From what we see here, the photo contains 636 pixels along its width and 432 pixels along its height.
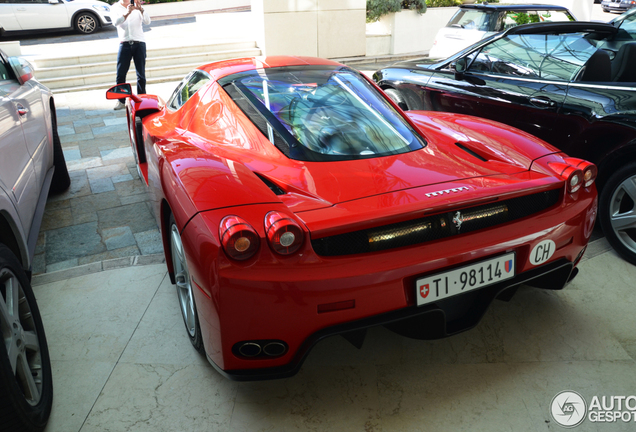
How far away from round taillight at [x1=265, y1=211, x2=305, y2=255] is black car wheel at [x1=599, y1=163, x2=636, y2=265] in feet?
8.09

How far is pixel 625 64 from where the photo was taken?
3.82 metres

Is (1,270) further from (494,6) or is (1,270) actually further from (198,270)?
(494,6)

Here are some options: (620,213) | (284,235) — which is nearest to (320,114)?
(284,235)

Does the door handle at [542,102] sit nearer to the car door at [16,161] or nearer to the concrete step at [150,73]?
the car door at [16,161]

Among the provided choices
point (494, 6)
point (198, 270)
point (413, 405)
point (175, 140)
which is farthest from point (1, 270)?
point (494, 6)

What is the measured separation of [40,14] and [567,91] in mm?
14617

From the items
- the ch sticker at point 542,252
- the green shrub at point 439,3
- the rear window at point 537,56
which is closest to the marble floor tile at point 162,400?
the ch sticker at point 542,252

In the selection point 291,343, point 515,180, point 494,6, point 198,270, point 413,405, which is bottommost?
point 413,405

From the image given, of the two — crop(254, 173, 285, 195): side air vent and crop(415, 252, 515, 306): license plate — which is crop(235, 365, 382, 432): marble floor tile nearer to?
crop(415, 252, 515, 306): license plate

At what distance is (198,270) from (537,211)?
1.43 metres

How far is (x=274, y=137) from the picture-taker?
244 cm

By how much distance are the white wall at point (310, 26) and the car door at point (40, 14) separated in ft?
20.6

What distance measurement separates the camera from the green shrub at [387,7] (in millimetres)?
12289

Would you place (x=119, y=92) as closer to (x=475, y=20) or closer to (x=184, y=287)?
(x=184, y=287)
